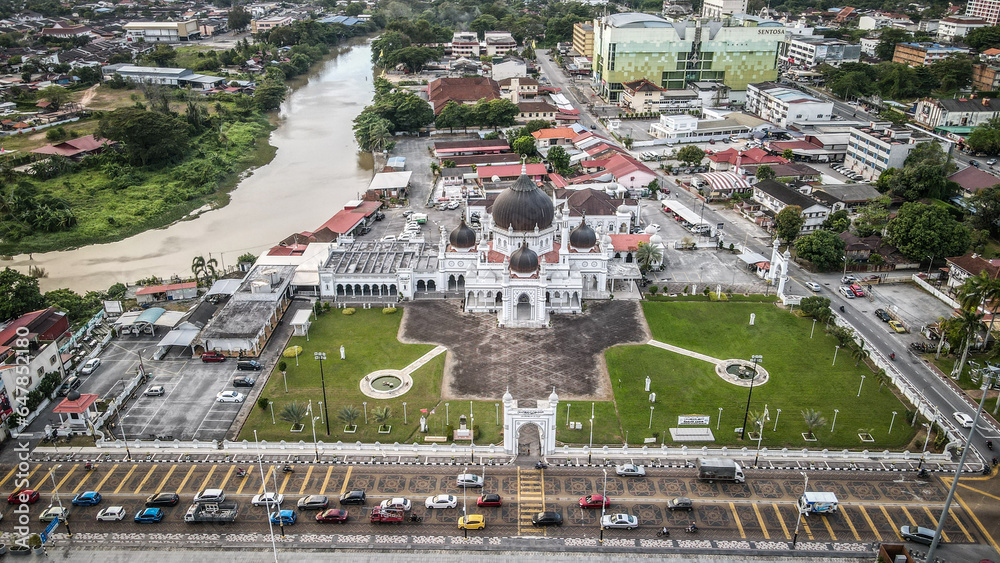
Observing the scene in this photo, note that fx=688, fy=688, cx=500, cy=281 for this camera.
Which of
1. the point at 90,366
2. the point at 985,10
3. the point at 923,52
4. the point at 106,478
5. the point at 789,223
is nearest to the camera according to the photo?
the point at 106,478

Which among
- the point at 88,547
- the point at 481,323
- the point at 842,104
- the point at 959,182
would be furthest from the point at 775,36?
the point at 88,547

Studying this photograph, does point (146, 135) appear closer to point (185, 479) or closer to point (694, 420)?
point (185, 479)

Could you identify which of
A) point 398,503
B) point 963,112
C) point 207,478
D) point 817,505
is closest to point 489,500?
point 398,503

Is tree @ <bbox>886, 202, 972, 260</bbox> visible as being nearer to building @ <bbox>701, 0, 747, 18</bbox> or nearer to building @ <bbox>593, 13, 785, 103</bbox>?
building @ <bbox>593, 13, 785, 103</bbox>

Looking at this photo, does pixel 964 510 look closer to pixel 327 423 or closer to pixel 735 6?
pixel 327 423

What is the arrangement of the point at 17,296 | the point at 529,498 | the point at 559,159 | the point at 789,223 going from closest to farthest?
the point at 529,498 < the point at 17,296 < the point at 789,223 < the point at 559,159
